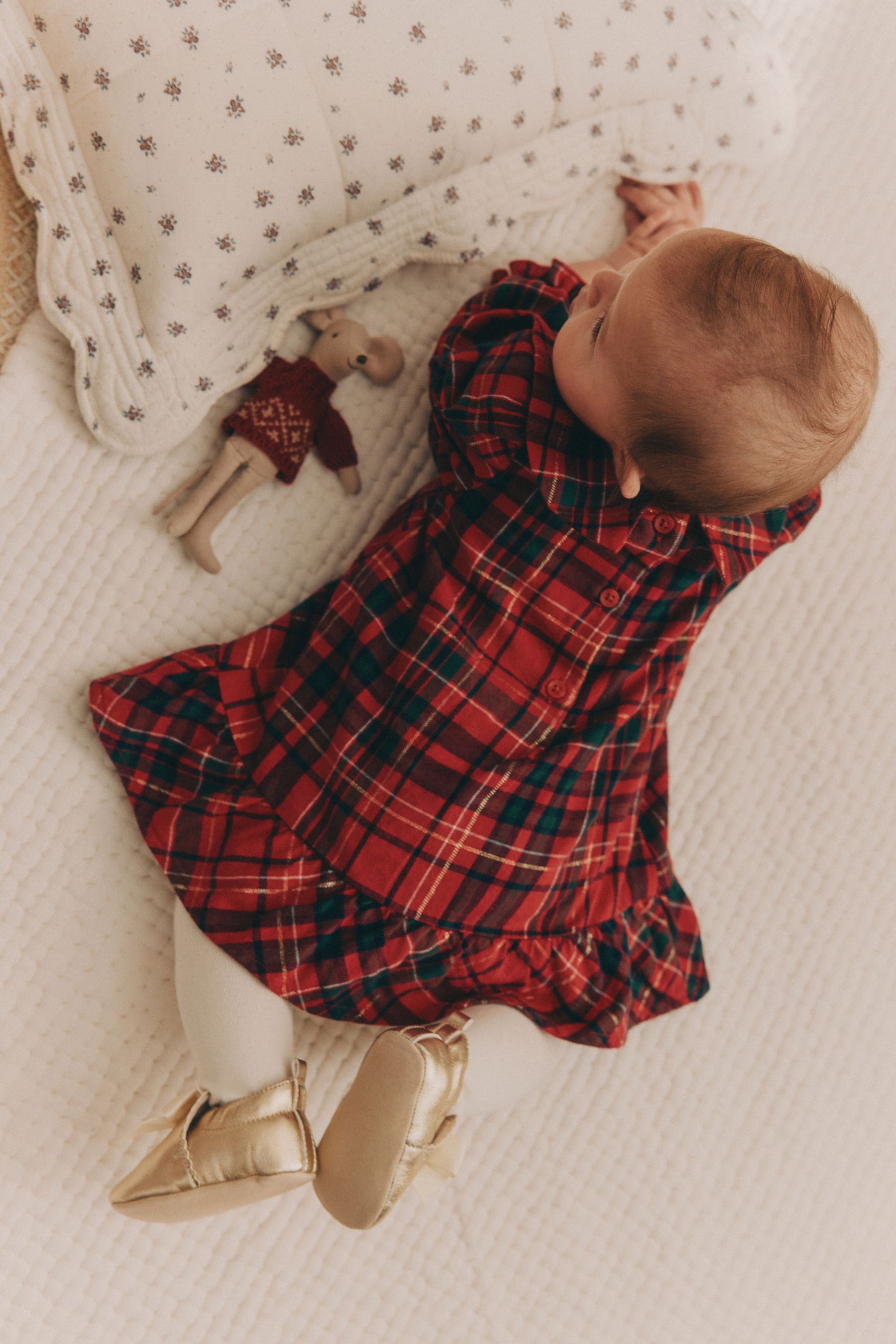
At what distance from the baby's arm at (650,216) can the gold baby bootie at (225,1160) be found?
33.9 inches

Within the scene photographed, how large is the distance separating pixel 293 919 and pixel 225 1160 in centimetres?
20

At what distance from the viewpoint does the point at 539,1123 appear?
0.98 metres

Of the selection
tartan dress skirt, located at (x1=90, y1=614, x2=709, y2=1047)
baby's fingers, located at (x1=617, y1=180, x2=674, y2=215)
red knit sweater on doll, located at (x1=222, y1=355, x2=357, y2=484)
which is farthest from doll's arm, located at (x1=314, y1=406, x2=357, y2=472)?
baby's fingers, located at (x1=617, y1=180, x2=674, y2=215)

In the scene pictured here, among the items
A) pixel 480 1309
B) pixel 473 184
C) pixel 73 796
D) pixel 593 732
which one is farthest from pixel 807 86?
pixel 480 1309

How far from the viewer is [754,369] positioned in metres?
0.64

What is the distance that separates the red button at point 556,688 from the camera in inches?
32.3

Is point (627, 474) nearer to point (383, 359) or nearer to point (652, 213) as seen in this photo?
point (383, 359)

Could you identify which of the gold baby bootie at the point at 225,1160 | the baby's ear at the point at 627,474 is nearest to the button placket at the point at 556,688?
the baby's ear at the point at 627,474

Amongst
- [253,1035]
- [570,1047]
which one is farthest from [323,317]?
[570,1047]

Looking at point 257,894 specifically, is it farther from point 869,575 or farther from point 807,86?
point 807,86

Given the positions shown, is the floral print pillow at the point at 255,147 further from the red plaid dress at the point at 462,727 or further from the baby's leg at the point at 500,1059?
the baby's leg at the point at 500,1059

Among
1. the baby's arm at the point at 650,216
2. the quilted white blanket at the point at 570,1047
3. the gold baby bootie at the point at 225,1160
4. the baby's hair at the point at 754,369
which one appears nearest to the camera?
the baby's hair at the point at 754,369

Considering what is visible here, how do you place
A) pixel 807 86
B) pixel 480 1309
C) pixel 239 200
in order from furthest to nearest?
pixel 807 86, pixel 480 1309, pixel 239 200

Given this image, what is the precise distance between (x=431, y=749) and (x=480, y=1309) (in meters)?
0.61
